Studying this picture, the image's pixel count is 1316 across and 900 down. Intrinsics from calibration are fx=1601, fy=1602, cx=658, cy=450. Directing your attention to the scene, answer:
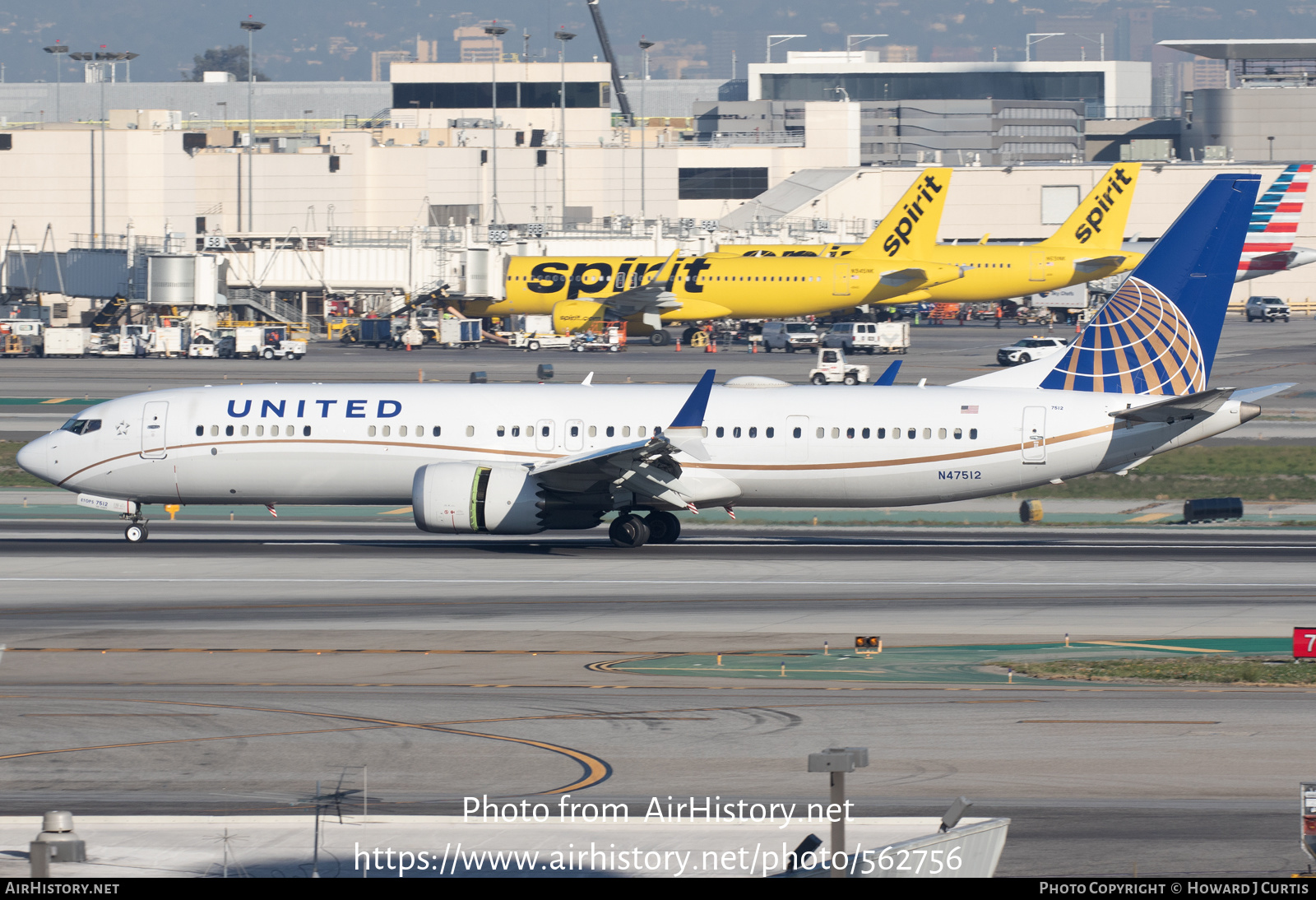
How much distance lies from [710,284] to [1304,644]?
80.5 metres

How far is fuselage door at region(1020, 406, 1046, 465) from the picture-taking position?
39.5 metres

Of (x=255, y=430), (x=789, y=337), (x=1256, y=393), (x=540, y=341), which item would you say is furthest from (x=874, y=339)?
(x=255, y=430)

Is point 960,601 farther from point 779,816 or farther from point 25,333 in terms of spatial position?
point 25,333

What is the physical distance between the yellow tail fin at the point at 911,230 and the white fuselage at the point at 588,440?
6949 centimetres

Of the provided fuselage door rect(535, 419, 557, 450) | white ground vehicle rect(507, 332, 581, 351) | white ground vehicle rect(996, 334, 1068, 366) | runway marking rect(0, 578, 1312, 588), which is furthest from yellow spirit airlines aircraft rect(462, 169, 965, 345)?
runway marking rect(0, 578, 1312, 588)

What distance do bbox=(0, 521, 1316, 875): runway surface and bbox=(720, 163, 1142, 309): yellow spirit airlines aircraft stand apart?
229 feet

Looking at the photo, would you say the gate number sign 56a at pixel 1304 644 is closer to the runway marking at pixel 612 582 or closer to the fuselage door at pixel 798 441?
the runway marking at pixel 612 582

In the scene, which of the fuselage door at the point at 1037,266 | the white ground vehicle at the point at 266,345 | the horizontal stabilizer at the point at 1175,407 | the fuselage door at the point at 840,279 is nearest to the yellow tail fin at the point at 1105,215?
the fuselage door at the point at 1037,266

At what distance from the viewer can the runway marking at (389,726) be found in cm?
2011

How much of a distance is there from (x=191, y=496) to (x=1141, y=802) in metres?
28.3

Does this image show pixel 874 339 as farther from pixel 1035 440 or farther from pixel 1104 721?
pixel 1104 721

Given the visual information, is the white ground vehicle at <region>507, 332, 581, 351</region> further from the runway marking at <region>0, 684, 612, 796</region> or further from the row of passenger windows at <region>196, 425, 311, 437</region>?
the runway marking at <region>0, 684, 612, 796</region>

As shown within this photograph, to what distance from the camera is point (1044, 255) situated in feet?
366
